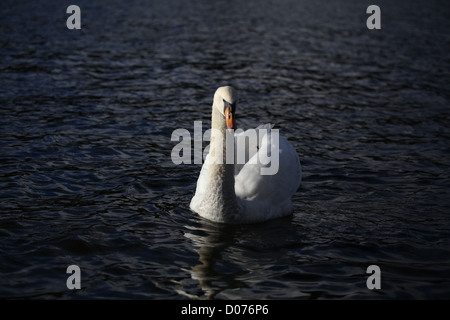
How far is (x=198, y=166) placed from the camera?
11.4 m

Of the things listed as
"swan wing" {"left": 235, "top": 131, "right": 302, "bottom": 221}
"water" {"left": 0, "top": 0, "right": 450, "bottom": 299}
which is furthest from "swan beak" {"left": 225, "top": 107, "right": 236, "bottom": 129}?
"water" {"left": 0, "top": 0, "right": 450, "bottom": 299}

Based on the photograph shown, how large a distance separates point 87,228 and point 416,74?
14.7 meters

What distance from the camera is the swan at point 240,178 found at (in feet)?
26.9

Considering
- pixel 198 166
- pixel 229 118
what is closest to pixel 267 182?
pixel 229 118

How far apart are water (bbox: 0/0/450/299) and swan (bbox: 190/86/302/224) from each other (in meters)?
0.25

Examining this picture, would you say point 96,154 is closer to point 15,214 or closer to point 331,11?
point 15,214

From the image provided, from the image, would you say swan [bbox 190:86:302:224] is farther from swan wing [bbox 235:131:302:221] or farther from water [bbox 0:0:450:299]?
water [bbox 0:0:450:299]

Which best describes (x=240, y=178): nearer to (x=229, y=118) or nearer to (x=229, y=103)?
(x=229, y=118)

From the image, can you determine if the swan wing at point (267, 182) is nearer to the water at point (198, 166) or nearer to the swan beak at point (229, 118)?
the water at point (198, 166)

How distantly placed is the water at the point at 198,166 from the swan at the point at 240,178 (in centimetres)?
25

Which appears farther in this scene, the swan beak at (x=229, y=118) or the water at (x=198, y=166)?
the swan beak at (x=229, y=118)

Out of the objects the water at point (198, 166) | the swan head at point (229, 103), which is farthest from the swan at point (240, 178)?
the water at point (198, 166)

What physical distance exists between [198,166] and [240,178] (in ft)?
9.21
